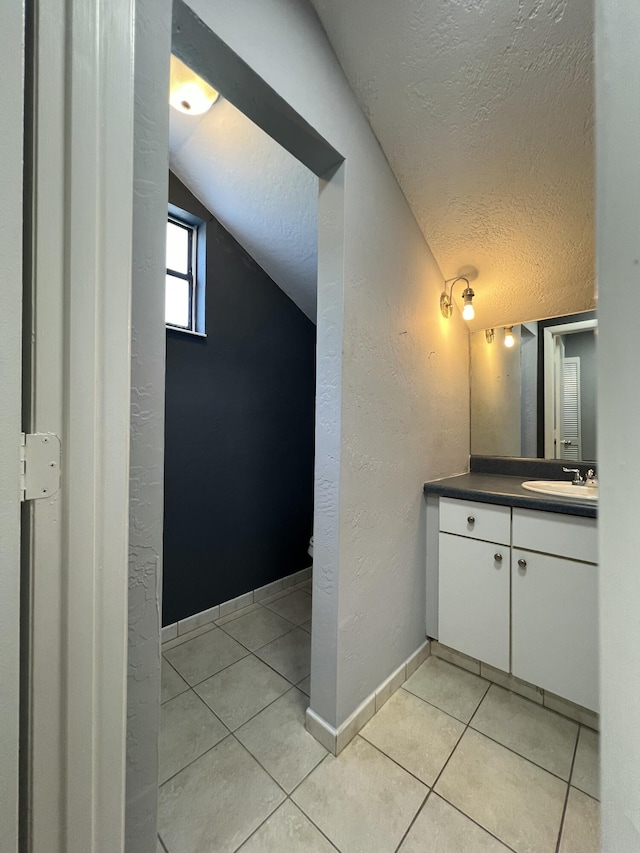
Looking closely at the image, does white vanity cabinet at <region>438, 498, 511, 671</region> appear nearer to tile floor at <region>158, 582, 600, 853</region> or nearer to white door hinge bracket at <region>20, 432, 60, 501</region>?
tile floor at <region>158, 582, 600, 853</region>

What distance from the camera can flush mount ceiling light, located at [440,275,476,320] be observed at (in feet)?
5.49

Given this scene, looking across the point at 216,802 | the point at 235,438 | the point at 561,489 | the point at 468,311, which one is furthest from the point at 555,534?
the point at 235,438

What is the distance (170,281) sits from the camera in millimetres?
1892

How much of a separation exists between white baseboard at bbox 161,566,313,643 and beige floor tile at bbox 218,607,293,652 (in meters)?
0.09

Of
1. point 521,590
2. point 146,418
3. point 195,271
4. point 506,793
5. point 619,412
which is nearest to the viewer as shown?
point 619,412

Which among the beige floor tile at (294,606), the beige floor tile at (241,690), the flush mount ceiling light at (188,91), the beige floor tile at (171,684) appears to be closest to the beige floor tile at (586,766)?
the beige floor tile at (241,690)

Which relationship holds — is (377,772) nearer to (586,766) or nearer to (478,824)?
(478,824)

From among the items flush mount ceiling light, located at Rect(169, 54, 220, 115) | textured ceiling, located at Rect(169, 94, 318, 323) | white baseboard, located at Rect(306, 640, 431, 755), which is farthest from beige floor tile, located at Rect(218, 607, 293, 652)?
flush mount ceiling light, located at Rect(169, 54, 220, 115)

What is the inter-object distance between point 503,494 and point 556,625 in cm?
53

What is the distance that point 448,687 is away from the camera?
1.46 meters

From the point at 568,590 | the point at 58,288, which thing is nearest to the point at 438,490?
the point at 568,590

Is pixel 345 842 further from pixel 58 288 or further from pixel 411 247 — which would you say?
pixel 411 247

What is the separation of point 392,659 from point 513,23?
229cm

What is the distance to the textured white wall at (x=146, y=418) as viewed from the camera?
620mm
